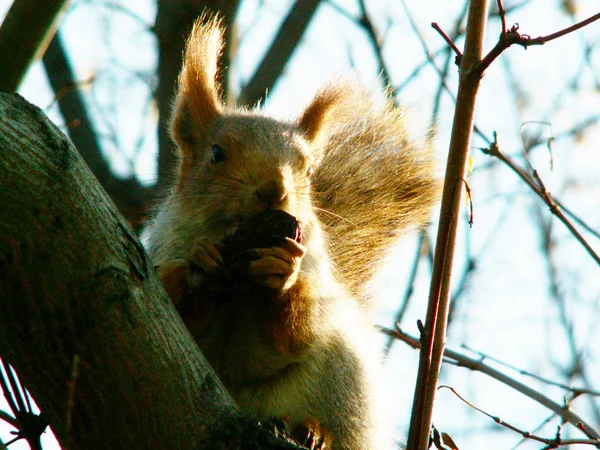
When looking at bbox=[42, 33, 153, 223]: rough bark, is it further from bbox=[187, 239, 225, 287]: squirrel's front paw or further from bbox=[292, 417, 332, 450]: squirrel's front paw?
bbox=[292, 417, 332, 450]: squirrel's front paw

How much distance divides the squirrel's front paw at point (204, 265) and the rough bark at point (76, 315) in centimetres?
107

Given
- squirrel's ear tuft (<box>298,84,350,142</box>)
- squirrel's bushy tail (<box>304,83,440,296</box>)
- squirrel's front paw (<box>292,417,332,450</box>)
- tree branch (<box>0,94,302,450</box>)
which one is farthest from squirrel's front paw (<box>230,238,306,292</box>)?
squirrel's ear tuft (<box>298,84,350,142</box>)

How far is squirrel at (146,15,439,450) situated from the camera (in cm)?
321

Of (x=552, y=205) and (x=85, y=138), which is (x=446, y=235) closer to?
(x=552, y=205)

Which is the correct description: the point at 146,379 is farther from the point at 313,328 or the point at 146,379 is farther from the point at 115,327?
the point at 313,328

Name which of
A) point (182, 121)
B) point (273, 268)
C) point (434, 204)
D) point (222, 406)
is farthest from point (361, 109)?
point (222, 406)

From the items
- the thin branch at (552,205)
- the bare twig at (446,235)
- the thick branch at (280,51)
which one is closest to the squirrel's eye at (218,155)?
the thick branch at (280,51)

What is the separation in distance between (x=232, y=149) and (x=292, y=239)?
0.89 m

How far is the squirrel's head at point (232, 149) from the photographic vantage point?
358cm

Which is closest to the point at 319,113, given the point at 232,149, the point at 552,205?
the point at 232,149

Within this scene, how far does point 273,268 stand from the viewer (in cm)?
309

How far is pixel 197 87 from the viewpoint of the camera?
4.56m

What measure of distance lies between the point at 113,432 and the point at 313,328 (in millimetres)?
1567

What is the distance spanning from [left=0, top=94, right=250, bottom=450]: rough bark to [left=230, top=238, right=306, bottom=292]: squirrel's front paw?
1088mm
